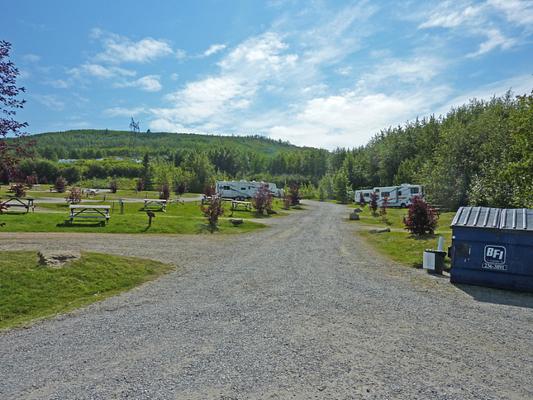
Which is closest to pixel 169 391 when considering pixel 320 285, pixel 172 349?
pixel 172 349

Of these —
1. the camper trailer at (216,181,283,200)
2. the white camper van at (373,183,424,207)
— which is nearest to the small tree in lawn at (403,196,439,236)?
the white camper van at (373,183,424,207)

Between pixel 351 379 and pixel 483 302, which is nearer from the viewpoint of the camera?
pixel 351 379

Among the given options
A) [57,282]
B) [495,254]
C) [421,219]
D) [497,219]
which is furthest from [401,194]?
[57,282]

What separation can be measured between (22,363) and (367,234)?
1788 centimetres

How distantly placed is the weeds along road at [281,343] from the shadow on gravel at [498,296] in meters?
0.08

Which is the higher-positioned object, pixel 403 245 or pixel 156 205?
pixel 156 205

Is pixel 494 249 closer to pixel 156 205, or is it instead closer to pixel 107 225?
pixel 107 225

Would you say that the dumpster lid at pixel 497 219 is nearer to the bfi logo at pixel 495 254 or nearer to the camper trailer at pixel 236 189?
the bfi logo at pixel 495 254

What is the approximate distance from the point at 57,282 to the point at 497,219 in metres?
10.6

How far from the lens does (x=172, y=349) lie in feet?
16.1

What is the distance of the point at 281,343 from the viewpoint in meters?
5.12

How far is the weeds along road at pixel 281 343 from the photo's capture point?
393 centimetres

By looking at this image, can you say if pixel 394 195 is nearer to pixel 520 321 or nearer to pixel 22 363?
pixel 520 321

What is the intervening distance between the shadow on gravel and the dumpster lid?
60.9 inches
